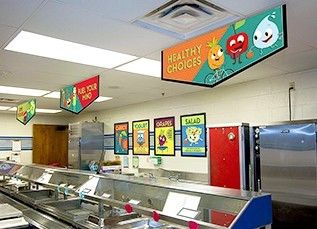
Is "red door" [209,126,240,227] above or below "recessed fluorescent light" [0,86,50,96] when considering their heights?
below

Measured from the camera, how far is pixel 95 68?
434 centimetres

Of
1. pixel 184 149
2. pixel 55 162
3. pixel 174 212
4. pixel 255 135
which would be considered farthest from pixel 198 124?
pixel 55 162

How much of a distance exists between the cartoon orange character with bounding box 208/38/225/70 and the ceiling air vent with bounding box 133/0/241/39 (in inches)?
9.1

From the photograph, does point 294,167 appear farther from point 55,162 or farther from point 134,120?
point 55,162

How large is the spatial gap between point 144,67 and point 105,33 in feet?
4.35

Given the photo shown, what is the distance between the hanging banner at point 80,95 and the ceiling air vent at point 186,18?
1.90m

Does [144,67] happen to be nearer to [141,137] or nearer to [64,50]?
[64,50]

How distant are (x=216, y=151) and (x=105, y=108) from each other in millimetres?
4818

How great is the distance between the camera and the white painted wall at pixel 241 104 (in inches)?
175

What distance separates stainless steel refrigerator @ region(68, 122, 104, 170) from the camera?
862 centimetres

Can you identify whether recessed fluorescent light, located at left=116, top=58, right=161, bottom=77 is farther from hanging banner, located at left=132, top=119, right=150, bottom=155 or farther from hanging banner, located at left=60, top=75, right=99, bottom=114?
hanging banner, located at left=132, top=119, right=150, bottom=155

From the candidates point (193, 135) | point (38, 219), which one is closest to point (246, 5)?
point (38, 219)

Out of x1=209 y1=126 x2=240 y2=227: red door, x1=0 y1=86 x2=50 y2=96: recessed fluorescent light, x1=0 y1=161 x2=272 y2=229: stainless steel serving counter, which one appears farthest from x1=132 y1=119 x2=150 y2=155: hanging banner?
x1=0 y1=161 x2=272 y2=229: stainless steel serving counter

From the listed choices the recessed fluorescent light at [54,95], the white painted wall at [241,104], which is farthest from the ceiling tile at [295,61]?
the recessed fluorescent light at [54,95]
